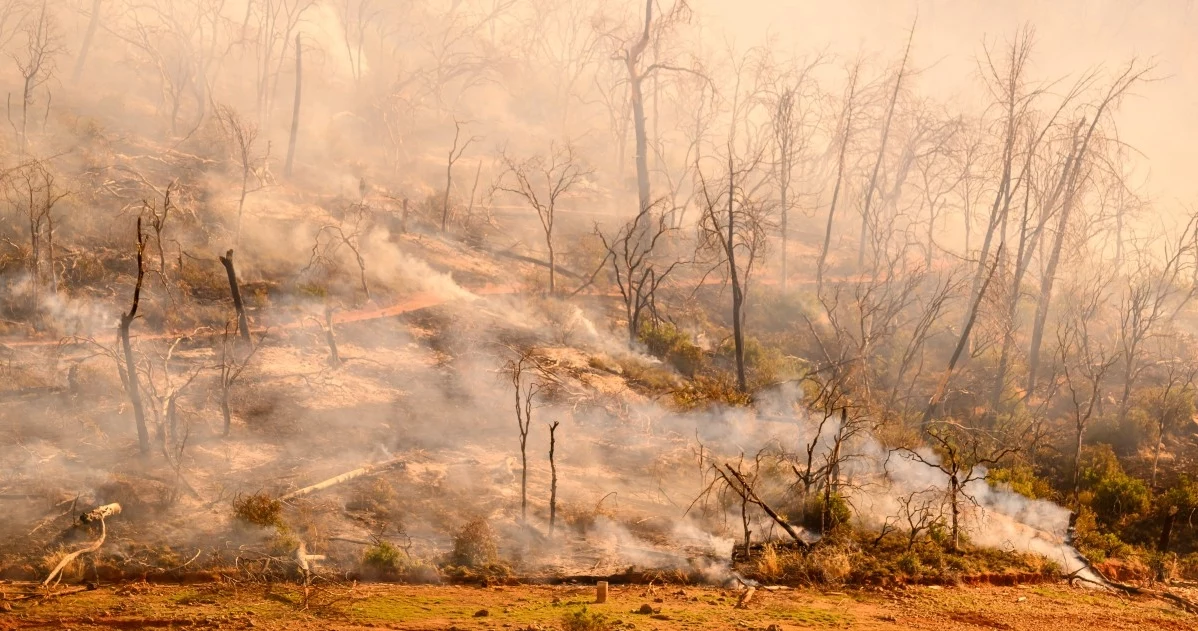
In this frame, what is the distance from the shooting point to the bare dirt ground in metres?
11.4

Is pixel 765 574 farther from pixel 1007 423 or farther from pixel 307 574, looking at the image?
pixel 1007 423

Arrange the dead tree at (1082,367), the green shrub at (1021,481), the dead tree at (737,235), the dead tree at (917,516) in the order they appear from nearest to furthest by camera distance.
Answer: the dead tree at (917,516) → the green shrub at (1021,481) → the dead tree at (737,235) → the dead tree at (1082,367)

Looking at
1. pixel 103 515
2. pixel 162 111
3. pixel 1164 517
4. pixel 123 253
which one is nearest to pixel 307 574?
pixel 103 515

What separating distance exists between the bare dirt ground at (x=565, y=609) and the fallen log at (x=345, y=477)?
260 centimetres

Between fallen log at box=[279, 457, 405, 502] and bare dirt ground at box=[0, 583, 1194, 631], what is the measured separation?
260cm

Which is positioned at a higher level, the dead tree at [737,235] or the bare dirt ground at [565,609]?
the dead tree at [737,235]

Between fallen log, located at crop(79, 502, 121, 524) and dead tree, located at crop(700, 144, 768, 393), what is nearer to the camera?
fallen log, located at crop(79, 502, 121, 524)

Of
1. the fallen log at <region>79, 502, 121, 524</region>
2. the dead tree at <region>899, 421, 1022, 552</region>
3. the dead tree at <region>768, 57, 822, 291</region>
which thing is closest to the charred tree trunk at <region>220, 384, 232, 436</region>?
the fallen log at <region>79, 502, 121, 524</region>

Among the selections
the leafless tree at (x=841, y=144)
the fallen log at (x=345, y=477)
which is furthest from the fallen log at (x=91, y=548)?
the leafless tree at (x=841, y=144)

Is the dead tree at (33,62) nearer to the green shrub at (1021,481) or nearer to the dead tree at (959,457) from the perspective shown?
the dead tree at (959,457)

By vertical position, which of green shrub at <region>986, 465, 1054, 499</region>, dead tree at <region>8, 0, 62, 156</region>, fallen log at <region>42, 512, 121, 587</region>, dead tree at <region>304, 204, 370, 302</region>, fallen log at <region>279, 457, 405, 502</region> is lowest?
fallen log at <region>42, 512, 121, 587</region>

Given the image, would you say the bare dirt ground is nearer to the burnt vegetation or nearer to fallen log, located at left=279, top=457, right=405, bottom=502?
the burnt vegetation

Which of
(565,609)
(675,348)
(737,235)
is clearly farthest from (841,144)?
(565,609)

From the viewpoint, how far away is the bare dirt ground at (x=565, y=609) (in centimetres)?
1141
